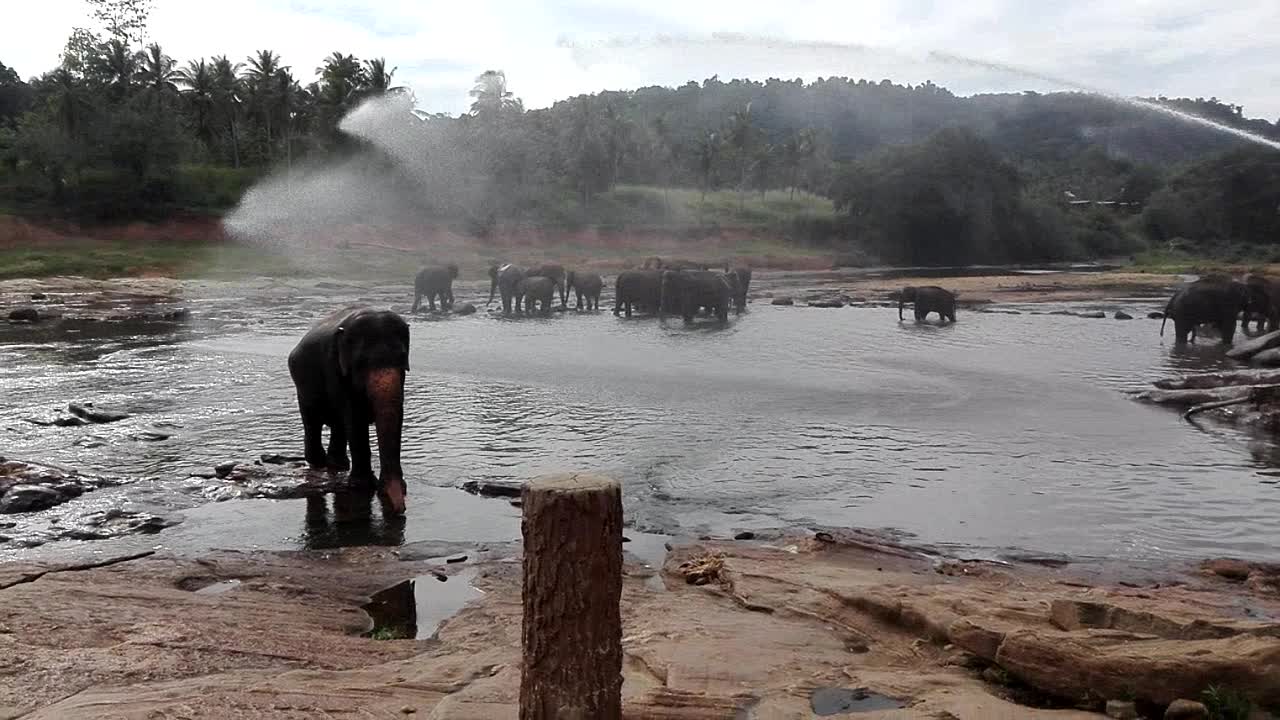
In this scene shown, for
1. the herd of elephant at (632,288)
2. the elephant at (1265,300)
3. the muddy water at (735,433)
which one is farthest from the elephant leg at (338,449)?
the elephant at (1265,300)

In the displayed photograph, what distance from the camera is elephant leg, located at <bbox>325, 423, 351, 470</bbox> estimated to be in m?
11.8

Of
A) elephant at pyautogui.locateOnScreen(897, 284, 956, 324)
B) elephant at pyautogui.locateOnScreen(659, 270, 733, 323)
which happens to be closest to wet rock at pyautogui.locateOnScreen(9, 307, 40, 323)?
Result: elephant at pyautogui.locateOnScreen(659, 270, 733, 323)

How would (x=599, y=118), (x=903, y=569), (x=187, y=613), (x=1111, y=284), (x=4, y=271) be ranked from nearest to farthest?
(x=187, y=613), (x=903, y=569), (x=4, y=271), (x=1111, y=284), (x=599, y=118)

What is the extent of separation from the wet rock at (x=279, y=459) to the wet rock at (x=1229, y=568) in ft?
29.9

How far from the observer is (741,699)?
5.82 metres

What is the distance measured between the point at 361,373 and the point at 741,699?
6.01 meters

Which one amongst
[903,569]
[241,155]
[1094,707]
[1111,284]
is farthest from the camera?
[241,155]

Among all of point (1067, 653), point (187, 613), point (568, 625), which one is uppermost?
point (568, 625)

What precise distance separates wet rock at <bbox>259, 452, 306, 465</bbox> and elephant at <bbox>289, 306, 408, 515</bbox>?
66 centimetres

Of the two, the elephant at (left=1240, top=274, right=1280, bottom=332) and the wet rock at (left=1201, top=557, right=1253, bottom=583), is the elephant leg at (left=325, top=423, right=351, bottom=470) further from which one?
the elephant at (left=1240, top=274, right=1280, bottom=332)

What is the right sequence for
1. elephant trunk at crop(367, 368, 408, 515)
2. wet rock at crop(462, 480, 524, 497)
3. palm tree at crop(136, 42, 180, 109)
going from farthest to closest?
palm tree at crop(136, 42, 180, 109) < wet rock at crop(462, 480, 524, 497) < elephant trunk at crop(367, 368, 408, 515)

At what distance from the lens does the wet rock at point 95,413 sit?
1505 centimetres

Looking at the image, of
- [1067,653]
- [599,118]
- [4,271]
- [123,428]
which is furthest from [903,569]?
[599,118]

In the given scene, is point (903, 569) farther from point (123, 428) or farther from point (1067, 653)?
point (123, 428)
